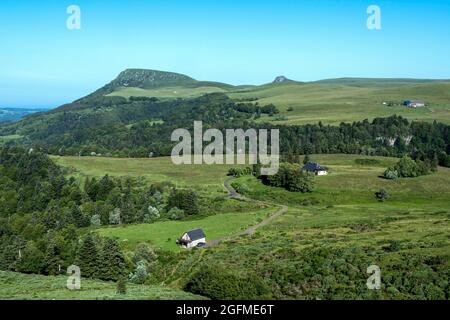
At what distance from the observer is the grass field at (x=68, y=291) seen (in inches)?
1389

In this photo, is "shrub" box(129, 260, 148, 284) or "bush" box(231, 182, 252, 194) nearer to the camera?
"shrub" box(129, 260, 148, 284)

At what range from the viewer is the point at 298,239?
5975 centimetres

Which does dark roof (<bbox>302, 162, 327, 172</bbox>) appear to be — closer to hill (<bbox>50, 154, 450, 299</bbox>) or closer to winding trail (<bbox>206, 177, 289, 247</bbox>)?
hill (<bbox>50, 154, 450, 299</bbox>)

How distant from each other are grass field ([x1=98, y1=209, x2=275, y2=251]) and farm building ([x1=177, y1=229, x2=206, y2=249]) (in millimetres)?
1102

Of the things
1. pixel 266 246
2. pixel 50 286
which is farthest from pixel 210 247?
pixel 50 286

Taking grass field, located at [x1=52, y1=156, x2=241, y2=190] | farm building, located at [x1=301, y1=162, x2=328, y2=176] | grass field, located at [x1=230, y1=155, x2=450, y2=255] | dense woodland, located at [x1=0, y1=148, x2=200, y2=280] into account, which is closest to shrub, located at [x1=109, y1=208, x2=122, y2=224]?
dense woodland, located at [x1=0, y1=148, x2=200, y2=280]

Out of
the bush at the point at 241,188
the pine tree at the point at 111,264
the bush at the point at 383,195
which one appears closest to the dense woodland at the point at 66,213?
the pine tree at the point at 111,264

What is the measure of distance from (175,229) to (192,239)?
36.2 feet

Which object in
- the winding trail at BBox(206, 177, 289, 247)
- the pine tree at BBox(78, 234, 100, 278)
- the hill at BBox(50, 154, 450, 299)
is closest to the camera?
the hill at BBox(50, 154, 450, 299)

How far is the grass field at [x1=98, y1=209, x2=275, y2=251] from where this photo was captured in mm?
67000

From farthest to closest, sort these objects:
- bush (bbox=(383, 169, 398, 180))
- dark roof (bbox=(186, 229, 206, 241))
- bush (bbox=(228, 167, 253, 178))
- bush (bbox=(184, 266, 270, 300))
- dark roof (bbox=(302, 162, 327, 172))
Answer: bush (bbox=(228, 167, 253, 178)), dark roof (bbox=(302, 162, 327, 172)), bush (bbox=(383, 169, 398, 180)), dark roof (bbox=(186, 229, 206, 241)), bush (bbox=(184, 266, 270, 300))
